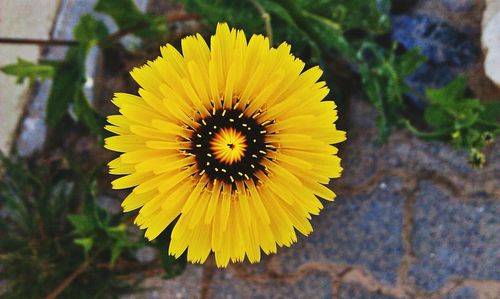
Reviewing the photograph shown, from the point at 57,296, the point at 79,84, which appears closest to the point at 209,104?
the point at 79,84

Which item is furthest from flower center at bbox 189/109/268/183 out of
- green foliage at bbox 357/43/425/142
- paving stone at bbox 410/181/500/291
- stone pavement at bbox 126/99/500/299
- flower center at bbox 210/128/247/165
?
paving stone at bbox 410/181/500/291

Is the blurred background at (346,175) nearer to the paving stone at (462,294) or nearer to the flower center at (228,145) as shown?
the paving stone at (462,294)

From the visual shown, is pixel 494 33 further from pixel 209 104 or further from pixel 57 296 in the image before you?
pixel 57 296

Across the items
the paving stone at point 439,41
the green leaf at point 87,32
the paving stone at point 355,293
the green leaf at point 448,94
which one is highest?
the green leaf at point 87,32

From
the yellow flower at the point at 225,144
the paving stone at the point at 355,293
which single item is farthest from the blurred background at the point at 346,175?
the yellow flower at the point at 225,144

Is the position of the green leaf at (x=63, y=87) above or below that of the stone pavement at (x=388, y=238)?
above

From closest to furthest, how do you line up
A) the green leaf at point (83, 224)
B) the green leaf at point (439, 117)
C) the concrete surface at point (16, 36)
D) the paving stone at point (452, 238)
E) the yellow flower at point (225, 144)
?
the yellow flower at point (225, 144), the green leaf at point (83, 224), the green leaf at point (439, 117), the paving stone at point (452, 238), the concrete surface at point (16, 36)

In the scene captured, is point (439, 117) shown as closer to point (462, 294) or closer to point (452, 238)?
point (452, 238)

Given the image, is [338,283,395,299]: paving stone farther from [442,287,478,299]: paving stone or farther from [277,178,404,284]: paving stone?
[442,287,478,299]: paving stone
